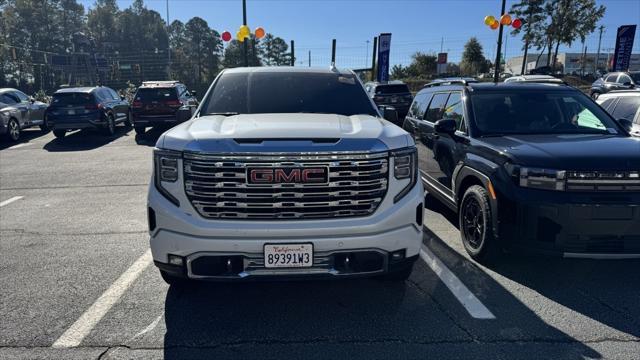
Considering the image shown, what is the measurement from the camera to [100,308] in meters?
3.59

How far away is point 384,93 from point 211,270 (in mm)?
17341

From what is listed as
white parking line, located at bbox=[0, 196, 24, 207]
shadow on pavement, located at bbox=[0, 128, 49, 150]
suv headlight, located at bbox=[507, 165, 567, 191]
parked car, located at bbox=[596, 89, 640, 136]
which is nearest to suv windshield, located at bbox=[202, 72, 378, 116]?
suv headlight, located at bbox=[507, 165, 567, 191]

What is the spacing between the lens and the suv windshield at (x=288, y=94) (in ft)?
14.2

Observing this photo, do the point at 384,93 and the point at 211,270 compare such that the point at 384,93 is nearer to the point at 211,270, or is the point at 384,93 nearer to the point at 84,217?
the point at 84,217

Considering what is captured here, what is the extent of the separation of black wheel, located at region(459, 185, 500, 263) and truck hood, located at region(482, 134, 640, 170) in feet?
1.63

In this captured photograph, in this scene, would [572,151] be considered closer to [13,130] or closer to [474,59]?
[13,130]

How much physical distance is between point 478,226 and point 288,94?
2324mm

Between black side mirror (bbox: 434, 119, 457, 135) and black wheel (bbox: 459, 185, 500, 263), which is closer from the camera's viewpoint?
black wheel (bbox: 459, 185, 500, 263)

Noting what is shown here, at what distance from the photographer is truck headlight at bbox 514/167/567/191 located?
376cm

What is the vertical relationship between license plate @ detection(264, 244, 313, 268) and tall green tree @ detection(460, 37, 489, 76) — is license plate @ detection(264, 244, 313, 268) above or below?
below

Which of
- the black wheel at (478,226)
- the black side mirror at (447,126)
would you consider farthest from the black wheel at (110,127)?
the black wheel at (478,226)

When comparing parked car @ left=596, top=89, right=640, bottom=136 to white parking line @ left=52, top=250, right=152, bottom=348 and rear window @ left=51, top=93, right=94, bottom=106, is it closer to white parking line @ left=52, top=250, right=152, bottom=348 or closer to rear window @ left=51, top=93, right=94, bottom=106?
white parking line @ left=52, top=250, right=152, bottom=348

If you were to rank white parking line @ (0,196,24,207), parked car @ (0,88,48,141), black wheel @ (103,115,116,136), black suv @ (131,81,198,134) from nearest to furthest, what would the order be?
1. white parking line @ (0,196,24,207)
2. parked car @ (0,88,48,141)
3. black suv @ (131,81,198,134)
4. black wheel @ (103,115,116,136)

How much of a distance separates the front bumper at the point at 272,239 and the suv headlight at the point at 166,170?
5cm
